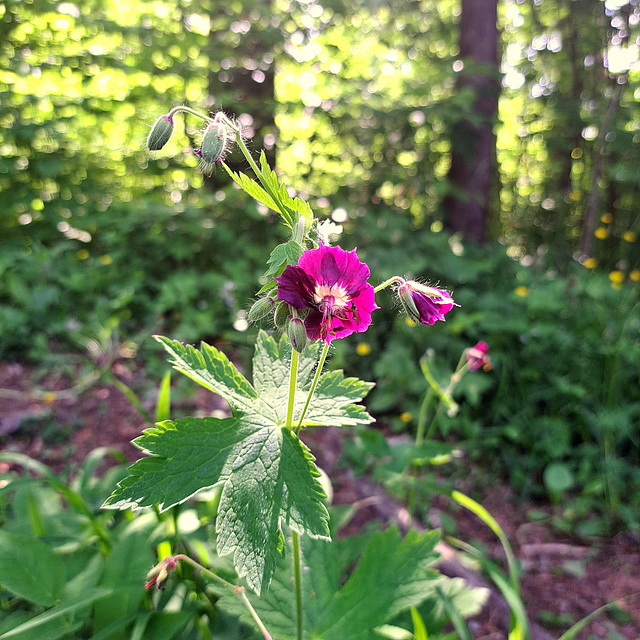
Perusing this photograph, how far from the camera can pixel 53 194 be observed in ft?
12.3

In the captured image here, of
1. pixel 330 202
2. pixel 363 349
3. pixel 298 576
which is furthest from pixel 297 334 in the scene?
pixel 330 202

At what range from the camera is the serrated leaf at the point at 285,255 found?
30.3 inches

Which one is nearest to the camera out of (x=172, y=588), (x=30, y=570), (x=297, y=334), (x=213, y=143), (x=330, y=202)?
(x=297, y=334)

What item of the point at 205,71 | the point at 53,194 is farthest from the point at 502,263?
the point at 53,194

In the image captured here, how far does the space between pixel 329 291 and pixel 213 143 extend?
368 mm

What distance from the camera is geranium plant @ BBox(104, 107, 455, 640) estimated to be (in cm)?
75

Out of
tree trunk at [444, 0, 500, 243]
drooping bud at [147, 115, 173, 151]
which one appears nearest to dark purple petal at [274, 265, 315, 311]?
drooping bud at [147, 115, 173, 151]

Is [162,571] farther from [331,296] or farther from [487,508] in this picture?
[487,508]


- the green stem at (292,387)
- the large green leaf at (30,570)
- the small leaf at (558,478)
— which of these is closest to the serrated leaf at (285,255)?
the green stem at (292,387)

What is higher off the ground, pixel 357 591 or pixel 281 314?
pixel 281 314

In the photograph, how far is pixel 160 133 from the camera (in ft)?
3.06

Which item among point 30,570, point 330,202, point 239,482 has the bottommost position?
point 30,570

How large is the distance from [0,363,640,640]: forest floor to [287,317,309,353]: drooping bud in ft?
4.01

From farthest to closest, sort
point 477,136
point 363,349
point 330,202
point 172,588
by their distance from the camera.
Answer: point 477,136 < point 330,202 < point 363,349 < point 172,588
